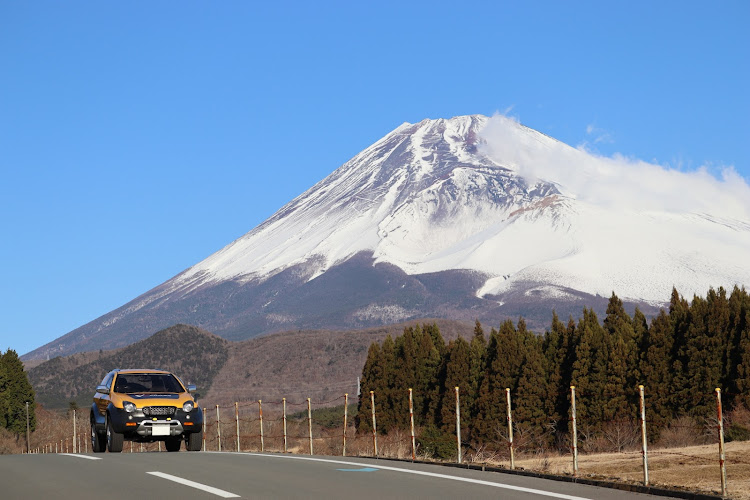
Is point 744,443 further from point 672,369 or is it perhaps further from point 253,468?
point 672,369

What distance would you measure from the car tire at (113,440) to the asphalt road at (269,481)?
4012mm

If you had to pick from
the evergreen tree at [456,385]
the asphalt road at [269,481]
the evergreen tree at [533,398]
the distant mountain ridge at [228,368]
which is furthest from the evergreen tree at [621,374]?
the distant mountain ridge at [228,368]

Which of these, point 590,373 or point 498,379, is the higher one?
point 590,373

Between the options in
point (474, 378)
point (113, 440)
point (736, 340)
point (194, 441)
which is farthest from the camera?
point (474, 378)

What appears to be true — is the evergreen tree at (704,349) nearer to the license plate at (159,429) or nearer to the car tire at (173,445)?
the car tire at (173,445)

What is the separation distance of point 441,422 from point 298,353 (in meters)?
140

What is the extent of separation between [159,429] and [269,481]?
9.04 m

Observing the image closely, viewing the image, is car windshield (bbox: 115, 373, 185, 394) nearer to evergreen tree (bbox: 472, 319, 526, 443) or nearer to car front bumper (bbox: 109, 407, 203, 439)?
car front bumper (bbox: 109, 407, 203, 439)

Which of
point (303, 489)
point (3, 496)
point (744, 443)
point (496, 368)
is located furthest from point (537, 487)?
point (496, 368)

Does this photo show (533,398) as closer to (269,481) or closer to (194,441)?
(194,441)

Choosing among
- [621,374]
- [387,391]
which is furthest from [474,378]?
[621,374]

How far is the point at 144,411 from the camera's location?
23.1 metres

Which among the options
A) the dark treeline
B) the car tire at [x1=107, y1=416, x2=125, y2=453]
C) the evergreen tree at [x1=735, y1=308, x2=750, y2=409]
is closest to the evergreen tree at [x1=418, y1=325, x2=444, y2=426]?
the dark treeline

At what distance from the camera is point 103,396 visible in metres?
24.2
